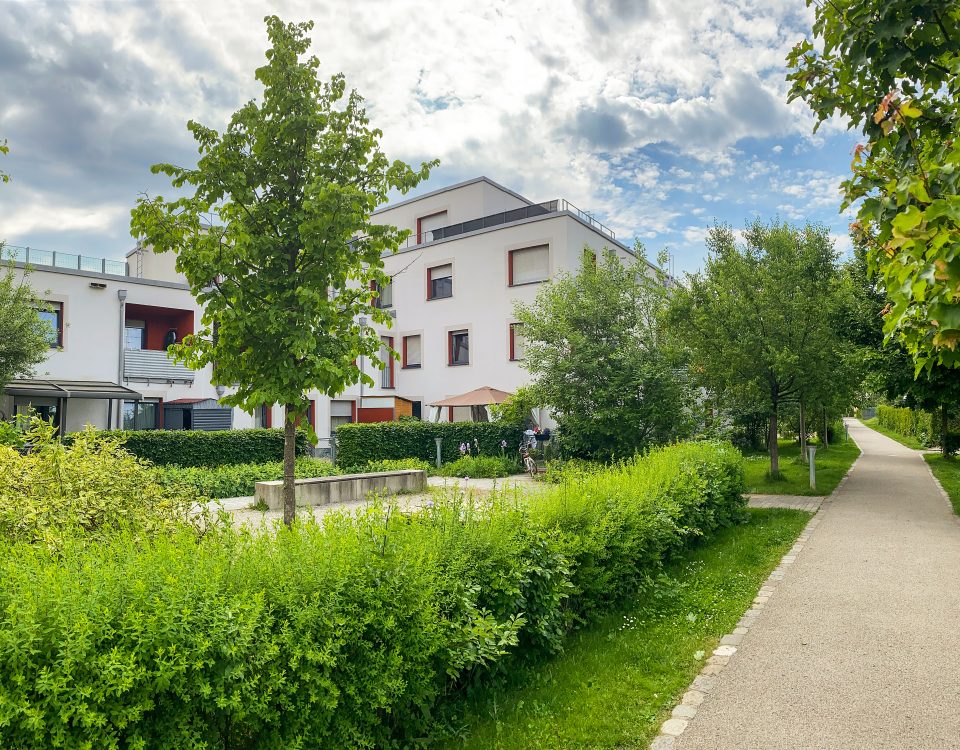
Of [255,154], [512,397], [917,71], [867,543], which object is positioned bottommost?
[867,543]

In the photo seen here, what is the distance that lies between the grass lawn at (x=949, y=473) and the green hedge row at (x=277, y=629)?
1222 cm

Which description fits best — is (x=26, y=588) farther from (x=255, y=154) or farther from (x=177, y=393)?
(x=177, y=393)

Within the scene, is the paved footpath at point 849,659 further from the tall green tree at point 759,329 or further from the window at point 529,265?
the window at point 529,265

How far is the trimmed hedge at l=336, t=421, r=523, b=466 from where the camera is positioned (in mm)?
18297

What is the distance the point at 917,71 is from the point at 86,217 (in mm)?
12609

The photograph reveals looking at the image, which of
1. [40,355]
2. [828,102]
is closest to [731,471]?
[828,102]

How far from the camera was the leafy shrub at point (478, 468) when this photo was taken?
1770 centimetres

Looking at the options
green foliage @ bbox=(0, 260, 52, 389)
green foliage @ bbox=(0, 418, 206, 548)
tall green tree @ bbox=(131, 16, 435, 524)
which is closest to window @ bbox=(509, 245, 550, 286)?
green foliage @ bbox=(0, 260, 52, 389)

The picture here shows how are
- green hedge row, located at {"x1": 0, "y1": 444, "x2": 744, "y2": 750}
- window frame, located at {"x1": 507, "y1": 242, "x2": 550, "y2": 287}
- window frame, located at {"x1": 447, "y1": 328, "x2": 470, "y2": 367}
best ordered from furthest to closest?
window frame, located at {"x1": 447, "y1": 328, "x2": 470, "y2": 367} < window frame, located at {"x1": 507, "y1": 242, "x2": 550, "y2": 287} < green hedge row, located at {"x1": 0, "y1": 444, "x2": 744, "y2": 750}

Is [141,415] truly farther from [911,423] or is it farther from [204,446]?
[911,423]

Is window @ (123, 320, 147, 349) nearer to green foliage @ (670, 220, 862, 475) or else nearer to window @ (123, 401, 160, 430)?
window @ (123, 401, 160, 430)

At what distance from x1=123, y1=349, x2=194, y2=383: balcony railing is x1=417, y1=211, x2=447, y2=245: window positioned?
12821mm

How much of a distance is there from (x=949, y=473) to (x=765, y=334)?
9054 millimetres

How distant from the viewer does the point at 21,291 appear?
55.3 ft
